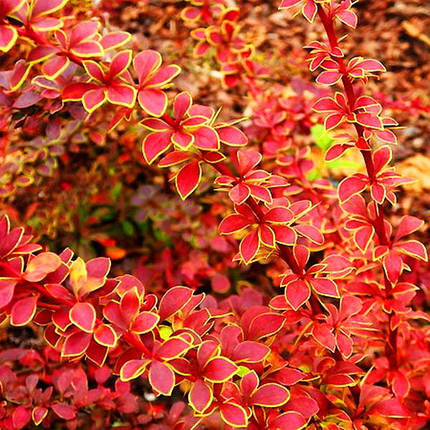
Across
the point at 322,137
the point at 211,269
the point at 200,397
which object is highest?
the point at 200,397

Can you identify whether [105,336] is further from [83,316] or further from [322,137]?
[322,137]

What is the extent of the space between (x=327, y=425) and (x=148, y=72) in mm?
794

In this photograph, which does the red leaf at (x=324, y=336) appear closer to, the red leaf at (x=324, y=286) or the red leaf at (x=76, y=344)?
the red leaf at (x=324, y=286)

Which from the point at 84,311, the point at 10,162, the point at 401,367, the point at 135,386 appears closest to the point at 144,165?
the point at 10,162

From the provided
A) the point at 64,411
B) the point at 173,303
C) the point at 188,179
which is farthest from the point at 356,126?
the point at 64,411

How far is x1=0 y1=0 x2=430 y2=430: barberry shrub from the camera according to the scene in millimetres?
1021

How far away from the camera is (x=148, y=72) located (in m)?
1.08

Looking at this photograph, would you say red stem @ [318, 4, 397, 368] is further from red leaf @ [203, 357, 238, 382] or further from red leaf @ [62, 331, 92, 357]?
red leaf @ [62, 331, 92, 357]

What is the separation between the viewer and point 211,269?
81.4 inches

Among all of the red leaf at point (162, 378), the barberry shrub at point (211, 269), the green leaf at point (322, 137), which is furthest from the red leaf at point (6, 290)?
the green leaf at point (322, 137)

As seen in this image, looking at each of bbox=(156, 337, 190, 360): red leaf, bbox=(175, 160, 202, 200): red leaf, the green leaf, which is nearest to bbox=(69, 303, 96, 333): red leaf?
bbox=(156, 337, 190, 360): red leaf

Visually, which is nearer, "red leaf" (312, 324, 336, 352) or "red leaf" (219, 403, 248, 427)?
"red leaf" (219, 403, 248, 427)

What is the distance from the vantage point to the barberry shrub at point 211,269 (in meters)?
1.02

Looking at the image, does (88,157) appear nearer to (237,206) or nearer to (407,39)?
(237,206)
